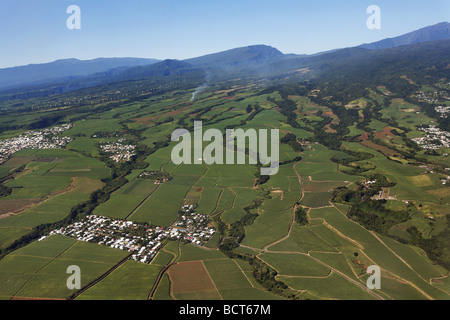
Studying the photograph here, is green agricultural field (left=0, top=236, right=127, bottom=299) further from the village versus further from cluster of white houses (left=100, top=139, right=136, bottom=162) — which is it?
cluster of white houses (left=100, top=139, right=136, bottom=162)

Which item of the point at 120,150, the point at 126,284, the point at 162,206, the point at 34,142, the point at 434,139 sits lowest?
the point at 126,284

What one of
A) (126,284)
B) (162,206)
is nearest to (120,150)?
(162,206)

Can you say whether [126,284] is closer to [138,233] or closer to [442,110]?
[138,233]

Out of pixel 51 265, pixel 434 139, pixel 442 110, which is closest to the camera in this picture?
pixel 51 265

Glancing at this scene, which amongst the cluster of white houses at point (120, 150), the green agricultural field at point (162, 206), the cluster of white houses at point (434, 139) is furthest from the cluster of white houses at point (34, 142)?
the cluster of white houses at point (434, 139)

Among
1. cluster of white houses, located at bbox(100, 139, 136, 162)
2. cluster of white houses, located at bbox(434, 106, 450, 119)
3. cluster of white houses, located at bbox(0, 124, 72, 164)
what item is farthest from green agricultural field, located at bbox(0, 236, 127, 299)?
cluster of white houses, located at bbox(434, 106, 450, 119)

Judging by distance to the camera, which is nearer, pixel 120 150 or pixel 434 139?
pixel 434 139

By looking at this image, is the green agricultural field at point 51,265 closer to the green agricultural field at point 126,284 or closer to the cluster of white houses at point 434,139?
the green agricultural field at point 126,284
